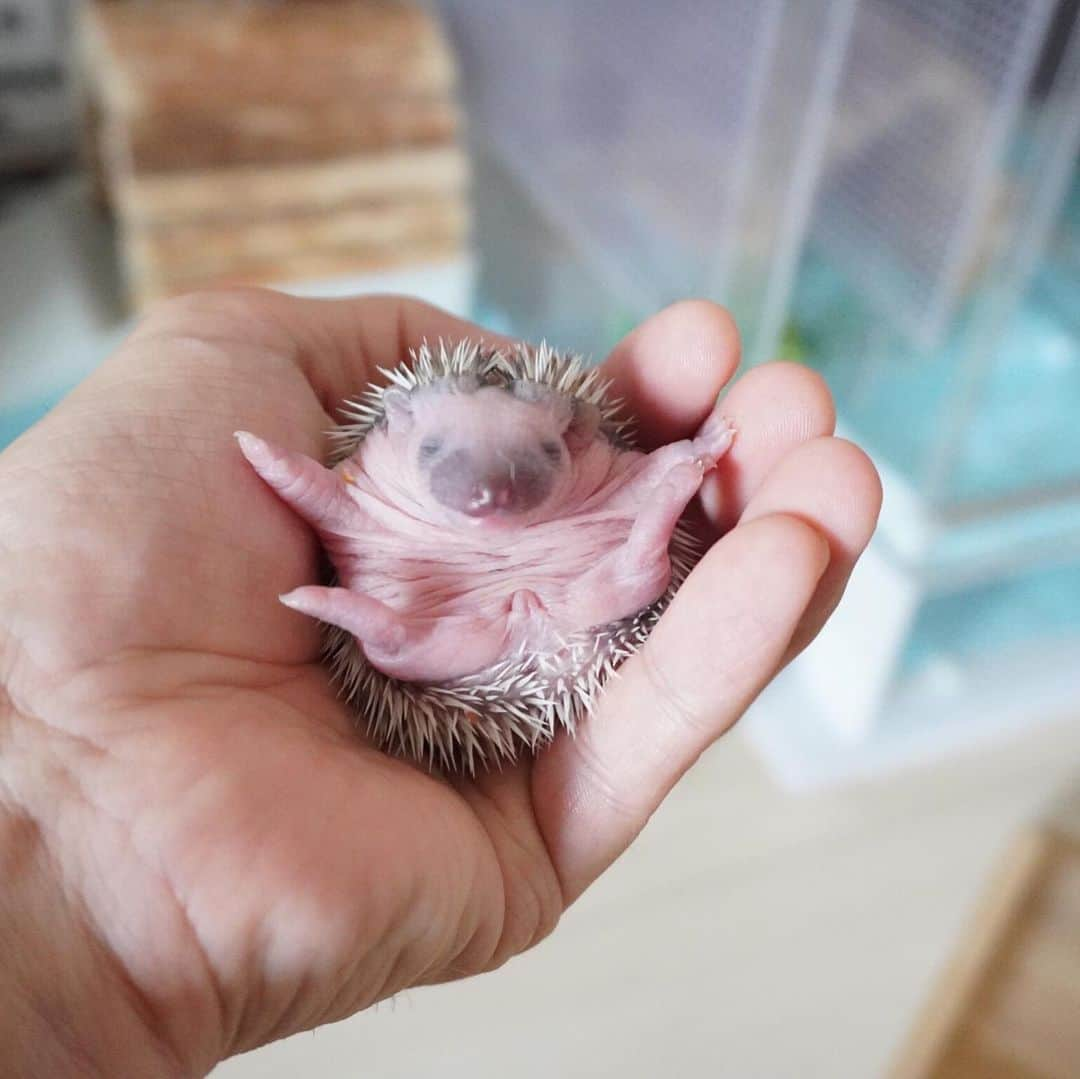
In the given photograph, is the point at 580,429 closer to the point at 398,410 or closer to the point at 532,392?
the point at 532,392

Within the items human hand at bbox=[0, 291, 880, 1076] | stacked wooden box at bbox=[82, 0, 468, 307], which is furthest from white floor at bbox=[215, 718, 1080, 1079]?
stacked wooden box at bbox=[82, 0, 468, 307]

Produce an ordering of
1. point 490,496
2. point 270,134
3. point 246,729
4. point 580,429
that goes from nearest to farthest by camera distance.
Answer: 1. point 246,729
2. point 490,496
3. point 580,429
4. point 270,134

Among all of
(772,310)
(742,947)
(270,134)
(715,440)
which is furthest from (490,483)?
(270,134)

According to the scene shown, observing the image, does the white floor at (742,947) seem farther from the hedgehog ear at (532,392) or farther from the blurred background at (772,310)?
the hedgehog ear at (532,392)

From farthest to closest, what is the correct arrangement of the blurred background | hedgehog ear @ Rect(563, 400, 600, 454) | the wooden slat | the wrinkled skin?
the wooden slat, the blurred background, hedgehog ear @ Rect(563, 400, 600, 454), the wrinkled skin

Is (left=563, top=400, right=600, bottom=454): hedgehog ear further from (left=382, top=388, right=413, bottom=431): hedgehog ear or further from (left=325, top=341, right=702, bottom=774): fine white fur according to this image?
(left=382, top=388, right=413, bottom=431): hedgehog ear

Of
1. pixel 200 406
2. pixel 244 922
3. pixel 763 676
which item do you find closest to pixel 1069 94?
pixel 763 676

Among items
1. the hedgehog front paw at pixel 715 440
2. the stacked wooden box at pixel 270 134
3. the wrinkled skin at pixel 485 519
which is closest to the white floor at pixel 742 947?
the wrinkled skin at pixel 485 519

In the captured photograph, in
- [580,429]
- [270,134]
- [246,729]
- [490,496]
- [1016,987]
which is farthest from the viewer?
[270,134]
